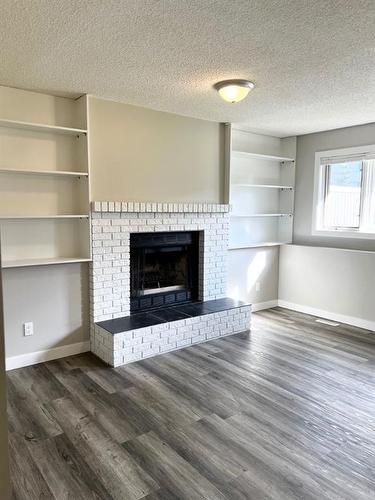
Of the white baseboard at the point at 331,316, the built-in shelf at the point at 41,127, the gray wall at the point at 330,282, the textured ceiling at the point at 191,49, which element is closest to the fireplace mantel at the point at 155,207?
the built-in shelf at the point at 41,127

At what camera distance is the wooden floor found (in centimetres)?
196

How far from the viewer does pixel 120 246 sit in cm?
376

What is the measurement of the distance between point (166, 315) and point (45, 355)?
123cm

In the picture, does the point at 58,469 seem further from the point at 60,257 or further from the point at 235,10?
the point at 235,10

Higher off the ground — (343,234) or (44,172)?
(44,172)

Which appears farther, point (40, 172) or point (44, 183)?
point (44, 183)

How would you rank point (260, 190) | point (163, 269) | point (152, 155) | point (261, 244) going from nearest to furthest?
1. point (152, 155)
2. point (163, 269)
3. point (261, 244)
4. point (260, 190)

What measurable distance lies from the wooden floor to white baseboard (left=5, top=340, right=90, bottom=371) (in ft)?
0.25

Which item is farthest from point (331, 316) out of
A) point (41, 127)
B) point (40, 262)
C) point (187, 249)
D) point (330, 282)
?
point (41, 127)

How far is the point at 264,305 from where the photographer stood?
5387 millimetres

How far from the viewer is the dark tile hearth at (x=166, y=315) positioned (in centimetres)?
354

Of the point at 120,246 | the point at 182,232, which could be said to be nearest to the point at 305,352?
the point at 182,232

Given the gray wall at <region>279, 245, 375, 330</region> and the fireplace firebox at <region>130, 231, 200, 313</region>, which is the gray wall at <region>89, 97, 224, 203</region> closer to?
the fireplace firebox at <region>130, 231, 200, 313</region>

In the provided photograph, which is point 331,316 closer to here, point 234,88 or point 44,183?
point 234,88
